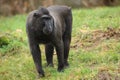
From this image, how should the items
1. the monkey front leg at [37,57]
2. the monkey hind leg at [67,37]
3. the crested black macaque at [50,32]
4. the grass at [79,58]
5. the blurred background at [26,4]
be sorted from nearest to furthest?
the crested black macaque at [50,32]
the grass at [79,58]
the monkey front leg at [37,57]
the monkey hind leg at [67,37]
the blurred background at [26,4]

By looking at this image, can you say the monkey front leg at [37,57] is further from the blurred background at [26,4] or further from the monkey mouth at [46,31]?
the blurred background at [26,4]

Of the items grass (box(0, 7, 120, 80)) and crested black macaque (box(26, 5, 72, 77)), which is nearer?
crested black macaque (box(26, 5, 72, 77))

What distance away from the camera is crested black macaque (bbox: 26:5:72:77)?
8516mm

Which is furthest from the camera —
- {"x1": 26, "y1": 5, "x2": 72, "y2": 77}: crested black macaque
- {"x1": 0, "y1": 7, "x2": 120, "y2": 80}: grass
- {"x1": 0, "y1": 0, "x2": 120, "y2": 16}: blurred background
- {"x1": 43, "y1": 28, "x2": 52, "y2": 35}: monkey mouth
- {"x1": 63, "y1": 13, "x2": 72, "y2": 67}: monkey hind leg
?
{"x1": 0, "y1": 0, "x2": 120, "y2": 16}: blurred background

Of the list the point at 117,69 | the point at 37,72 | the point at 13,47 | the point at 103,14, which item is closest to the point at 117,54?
the point at 117,69

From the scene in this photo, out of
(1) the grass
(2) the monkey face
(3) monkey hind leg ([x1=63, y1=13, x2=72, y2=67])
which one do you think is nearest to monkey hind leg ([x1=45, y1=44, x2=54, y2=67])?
(1) the grass

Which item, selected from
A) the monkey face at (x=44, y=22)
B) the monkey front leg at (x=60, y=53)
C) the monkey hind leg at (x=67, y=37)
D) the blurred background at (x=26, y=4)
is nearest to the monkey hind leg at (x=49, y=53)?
the monkey hind leg at (x=67, y=37)

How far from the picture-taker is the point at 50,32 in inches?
334

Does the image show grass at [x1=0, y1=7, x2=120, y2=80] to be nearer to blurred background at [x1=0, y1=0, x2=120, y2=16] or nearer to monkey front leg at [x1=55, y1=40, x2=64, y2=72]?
monkey front leg at [x1=55, y1=40, x2=64, y2=72]

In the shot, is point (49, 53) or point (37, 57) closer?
point (37, 57)

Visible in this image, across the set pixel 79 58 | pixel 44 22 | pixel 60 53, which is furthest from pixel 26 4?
pixel 44 22

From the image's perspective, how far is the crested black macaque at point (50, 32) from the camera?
8516 mm

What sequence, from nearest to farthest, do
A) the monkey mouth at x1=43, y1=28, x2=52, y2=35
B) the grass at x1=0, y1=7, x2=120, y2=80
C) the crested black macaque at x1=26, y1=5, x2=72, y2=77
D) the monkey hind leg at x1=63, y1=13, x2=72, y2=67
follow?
the monkey mouth at x1=43, y1=28, x2=52, y2=35
the crested black macaque at x1=26, y1=5, x2=72, y2=77
the grass at x1=0, y1=7, x2=120, y2=80
the monkey hind leg at x1=63, y1=13, x2=72, y2=67

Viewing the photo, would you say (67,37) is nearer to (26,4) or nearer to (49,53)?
(49,53)
